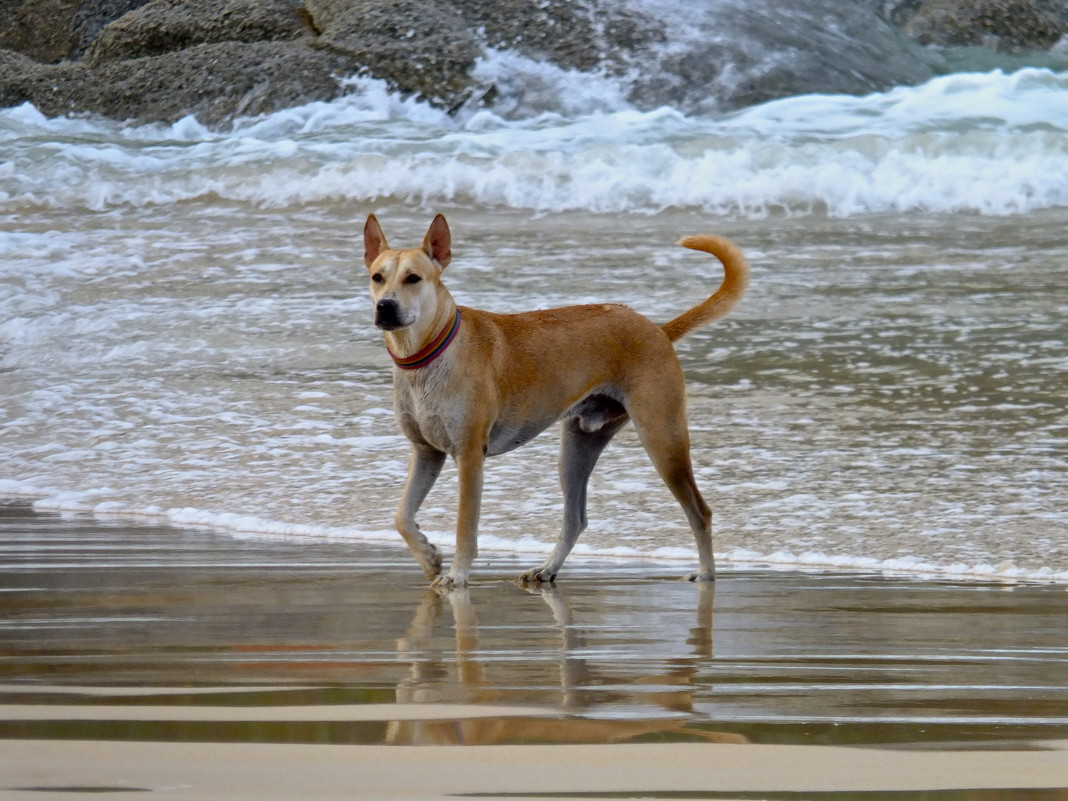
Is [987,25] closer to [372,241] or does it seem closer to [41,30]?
[41,30]

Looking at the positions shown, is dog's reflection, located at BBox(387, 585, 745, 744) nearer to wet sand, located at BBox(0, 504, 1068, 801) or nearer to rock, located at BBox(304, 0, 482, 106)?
wet sand, located at BBox(0, 504, 1068, 801)

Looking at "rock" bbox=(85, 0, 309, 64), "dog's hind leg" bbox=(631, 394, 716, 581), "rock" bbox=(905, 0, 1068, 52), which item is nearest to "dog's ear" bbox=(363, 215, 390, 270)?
"dog's hind leg" bbox=(631, 394, 716, 581)

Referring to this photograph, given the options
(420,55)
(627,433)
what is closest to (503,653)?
(627,433)

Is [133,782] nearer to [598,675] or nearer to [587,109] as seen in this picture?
[598,675]

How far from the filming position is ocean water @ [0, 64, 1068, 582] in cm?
569

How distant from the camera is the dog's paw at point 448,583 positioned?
4.51 m

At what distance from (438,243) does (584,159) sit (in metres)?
8.77

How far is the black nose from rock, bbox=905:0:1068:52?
53.8ft

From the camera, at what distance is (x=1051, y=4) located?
20656 millimetres

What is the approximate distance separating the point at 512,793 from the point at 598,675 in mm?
960

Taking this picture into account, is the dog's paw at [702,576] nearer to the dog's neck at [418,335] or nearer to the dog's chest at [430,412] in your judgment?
the dog's chest at [430,412]

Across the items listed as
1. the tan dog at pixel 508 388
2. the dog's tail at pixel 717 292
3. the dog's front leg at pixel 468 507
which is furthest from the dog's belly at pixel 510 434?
the dog's tail at pixel 717 292

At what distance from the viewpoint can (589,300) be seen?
9.27 meters

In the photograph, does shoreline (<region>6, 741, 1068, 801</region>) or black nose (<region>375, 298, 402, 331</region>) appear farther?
black nose (<region>375, 298, 402, 331</region>)
